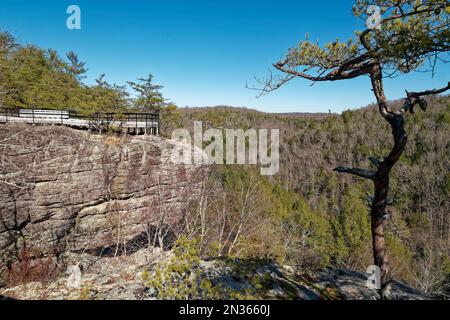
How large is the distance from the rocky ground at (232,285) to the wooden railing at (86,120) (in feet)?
52.0

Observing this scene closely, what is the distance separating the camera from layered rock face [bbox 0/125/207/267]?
42.8 feet

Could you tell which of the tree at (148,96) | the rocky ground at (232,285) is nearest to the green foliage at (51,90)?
the tree at (148,96)

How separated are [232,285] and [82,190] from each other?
14.5 meters

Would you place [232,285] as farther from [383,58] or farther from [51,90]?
[51,90]

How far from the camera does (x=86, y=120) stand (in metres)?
17.5

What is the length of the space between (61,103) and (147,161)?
8.47 m

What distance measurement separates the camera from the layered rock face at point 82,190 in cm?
1305

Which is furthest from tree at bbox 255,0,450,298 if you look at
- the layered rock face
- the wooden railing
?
the wooden railing

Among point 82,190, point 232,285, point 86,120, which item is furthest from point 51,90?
point 232,285

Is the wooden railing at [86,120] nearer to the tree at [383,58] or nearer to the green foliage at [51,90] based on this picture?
the green foliage at [51,90]

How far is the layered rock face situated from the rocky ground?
8164 mm

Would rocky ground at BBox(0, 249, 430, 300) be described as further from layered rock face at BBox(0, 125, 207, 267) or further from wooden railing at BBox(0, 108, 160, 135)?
→ wooden railing at BBox(0, 108, 160, 135)

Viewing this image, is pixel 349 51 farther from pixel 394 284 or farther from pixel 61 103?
pixel 61 103
